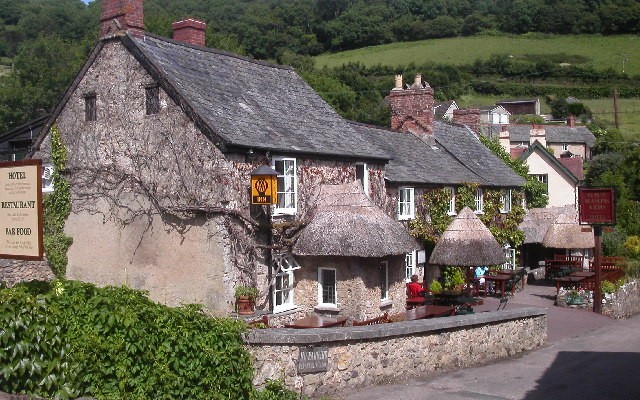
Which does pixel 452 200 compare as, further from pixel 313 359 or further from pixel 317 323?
pixel 313 359

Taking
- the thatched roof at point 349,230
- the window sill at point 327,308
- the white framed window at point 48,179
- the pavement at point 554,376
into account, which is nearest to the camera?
the pavement at point 554,376

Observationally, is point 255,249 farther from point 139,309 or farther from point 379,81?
point 379,81

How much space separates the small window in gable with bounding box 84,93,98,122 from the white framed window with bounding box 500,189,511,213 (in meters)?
19.5

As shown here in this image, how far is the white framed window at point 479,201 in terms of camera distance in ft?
102

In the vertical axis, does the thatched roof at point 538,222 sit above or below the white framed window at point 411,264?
above

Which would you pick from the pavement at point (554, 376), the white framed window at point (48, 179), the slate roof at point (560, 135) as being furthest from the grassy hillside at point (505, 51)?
the pavement at point (554, 376)

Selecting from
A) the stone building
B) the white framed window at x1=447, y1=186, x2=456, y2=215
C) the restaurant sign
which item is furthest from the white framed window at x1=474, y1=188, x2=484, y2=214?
the restaurant sign

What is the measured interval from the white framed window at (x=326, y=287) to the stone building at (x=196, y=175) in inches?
1.6

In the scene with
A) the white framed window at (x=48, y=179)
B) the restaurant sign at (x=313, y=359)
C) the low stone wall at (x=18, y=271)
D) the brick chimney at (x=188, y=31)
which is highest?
the brick chimney at (x=188, y=31)

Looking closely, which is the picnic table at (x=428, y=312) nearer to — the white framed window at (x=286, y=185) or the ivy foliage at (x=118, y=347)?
the white framed window at (x=286, y=185)

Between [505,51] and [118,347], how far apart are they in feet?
353

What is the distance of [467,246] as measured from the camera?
23.3 metres

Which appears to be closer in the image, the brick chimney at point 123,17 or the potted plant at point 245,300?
the potted plant at point 245,300

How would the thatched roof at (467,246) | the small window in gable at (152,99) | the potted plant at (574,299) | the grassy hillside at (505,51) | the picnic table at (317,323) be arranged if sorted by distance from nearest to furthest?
the picnic table at (317,323) < the small window in gable at (152,99) < the thatched roof at (467,246) < the potted plant at (574,299) < the grassy hillside at (505,51)
